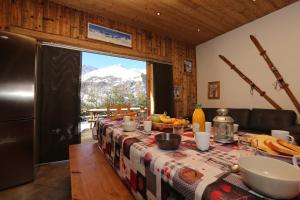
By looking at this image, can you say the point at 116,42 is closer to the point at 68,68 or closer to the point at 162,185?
the point at 68,68

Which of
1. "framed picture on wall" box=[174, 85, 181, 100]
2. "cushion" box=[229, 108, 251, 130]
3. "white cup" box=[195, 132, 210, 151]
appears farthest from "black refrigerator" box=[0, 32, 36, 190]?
"cushion" box=[229, 108, 251, 130]

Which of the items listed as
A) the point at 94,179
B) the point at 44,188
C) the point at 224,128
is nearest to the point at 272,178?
the point at 224,128

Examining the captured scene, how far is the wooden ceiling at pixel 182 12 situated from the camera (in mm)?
2881

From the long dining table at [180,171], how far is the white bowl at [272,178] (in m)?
0.04

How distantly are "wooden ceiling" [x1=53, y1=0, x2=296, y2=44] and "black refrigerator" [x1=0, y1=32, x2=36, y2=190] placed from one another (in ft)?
4.53

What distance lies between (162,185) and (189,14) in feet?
11.0

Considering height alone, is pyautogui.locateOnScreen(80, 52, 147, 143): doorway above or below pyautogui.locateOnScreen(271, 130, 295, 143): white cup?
above

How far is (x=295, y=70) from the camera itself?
2939mm

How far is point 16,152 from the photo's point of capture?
1986 mm

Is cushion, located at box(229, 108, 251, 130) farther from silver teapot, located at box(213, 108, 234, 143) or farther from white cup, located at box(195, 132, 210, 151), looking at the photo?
white cup, located at box(195, 132, 210, 151)

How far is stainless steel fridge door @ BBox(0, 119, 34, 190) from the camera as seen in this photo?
191cm

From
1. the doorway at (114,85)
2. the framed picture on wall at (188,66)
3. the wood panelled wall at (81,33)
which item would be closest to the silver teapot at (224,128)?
the wood panelled wall at (81,33)

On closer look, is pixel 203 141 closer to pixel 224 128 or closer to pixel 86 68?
pixel 224 128

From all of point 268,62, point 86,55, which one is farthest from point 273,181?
point 268,62
